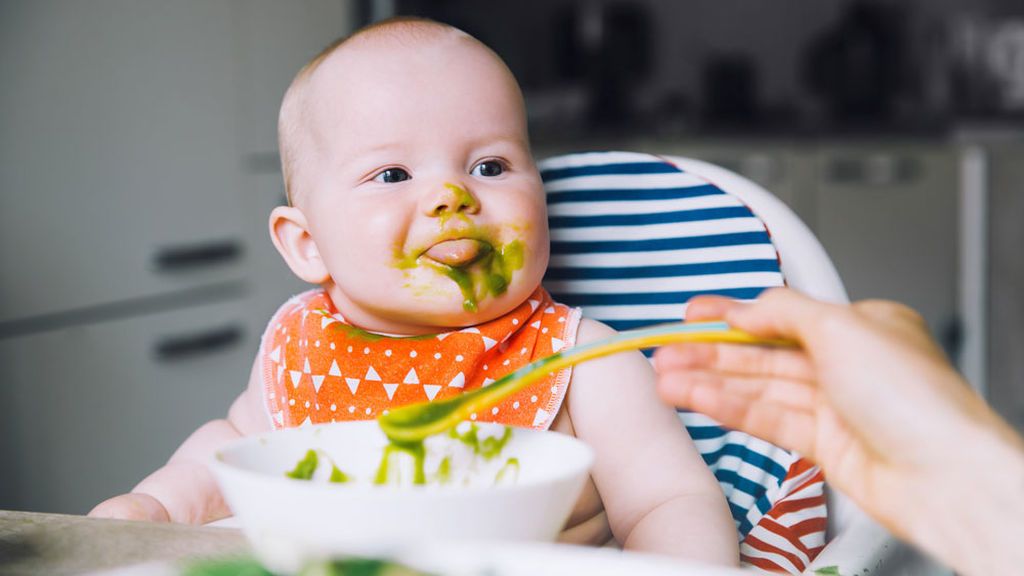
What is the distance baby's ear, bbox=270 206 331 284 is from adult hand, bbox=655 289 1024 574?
0.45 metres

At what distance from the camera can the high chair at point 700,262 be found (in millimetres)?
954

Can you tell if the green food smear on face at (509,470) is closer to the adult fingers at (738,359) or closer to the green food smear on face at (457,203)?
the adult fingers at (738,359)

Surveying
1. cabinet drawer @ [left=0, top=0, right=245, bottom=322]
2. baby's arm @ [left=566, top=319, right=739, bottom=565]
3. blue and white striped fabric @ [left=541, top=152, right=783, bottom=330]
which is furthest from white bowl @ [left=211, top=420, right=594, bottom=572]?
cabinet drawer @ [left=0, top=0, right=245, bottom=322]

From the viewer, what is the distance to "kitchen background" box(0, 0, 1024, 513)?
5.93 feet

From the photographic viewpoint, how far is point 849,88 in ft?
11.8

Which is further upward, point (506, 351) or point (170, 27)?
point (170, 27)

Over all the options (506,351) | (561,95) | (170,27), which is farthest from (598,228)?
(561,95)

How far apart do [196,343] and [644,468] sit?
4.73ft

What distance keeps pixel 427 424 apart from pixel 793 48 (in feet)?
11.2

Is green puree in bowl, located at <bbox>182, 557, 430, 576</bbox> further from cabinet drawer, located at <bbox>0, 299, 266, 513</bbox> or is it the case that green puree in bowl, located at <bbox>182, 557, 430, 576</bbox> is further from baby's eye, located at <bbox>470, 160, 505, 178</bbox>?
cabinet drawer, located at <bbox>0, 299, 266, 513</bbox>

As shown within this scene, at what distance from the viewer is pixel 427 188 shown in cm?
88

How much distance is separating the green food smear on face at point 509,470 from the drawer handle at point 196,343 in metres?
1.53

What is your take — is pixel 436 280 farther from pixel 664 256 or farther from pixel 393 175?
pixel 664 256

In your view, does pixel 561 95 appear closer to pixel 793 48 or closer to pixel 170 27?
pixel 793 48
